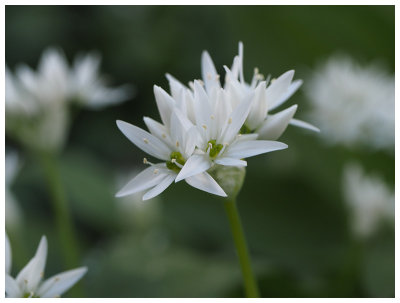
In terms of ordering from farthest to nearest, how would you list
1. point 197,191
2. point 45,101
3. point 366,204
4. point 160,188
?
point 197,191, point 366,204, point 45,101, point 160,188

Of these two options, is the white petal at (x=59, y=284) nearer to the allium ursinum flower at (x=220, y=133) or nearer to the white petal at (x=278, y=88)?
the allium ursinum flower at (x=220, y=133)

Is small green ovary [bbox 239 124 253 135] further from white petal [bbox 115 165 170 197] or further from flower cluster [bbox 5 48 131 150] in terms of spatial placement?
flower cluster [bbox 5 48 131 150]

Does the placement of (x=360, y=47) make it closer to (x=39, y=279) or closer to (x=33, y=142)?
(x=33, y=142)

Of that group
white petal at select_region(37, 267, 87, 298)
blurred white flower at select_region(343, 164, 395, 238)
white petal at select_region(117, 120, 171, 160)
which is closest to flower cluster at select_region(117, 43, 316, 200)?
white petal at select_region(117, 120, 171, 160)

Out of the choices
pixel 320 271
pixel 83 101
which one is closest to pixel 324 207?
pixel 320 271

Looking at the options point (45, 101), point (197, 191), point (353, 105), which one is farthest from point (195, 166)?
point (197, 191)

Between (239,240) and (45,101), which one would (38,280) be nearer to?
(239,240)
